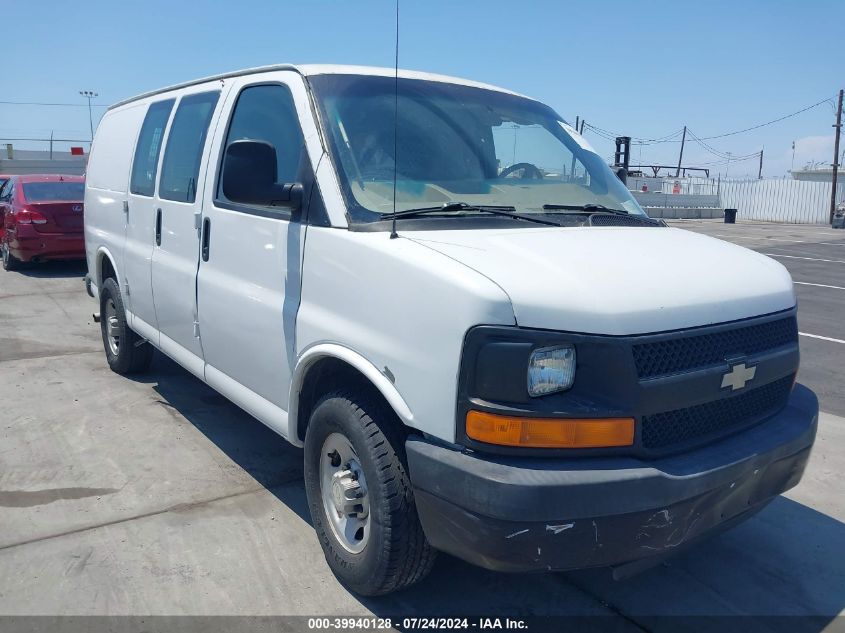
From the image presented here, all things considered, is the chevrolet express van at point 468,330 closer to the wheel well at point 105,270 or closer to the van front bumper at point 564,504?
the van front bumper at point 564,504

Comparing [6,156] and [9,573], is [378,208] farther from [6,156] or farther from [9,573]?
[6,156]

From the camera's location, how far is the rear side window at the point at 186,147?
434cm

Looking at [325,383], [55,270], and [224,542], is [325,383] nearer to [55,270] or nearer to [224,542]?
[224,542]

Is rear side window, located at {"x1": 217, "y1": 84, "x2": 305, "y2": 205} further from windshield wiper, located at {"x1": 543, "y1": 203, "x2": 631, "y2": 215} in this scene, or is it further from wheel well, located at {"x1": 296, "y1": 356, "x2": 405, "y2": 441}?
windshield wiper, located at {"x1": 543, "y1": 203, "x2": 631, "y2": 215}

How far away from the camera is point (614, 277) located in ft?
8.70

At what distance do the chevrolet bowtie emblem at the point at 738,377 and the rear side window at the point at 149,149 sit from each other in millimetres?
3835

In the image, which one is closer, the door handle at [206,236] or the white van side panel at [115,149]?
the door handle at [206,236]

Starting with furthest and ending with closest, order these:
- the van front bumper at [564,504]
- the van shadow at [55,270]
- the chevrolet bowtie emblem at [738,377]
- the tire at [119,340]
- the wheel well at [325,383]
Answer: the van shadow at [55,270]
the tire at [119,340]
the wheel well at [325,383]
the chevrolet bowtie emblem at [738,377]
the van front bumper at [564,504]

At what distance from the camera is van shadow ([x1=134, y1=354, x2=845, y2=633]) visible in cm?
313

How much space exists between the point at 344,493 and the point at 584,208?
5.91 feet

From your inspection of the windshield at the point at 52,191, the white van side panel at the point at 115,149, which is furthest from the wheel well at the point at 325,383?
the windshield at the point at 52,191

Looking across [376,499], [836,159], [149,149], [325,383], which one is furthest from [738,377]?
[836,159]

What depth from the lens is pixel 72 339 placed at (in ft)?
25.5

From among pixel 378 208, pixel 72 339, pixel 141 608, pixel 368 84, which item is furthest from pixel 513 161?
pixel 72 339
